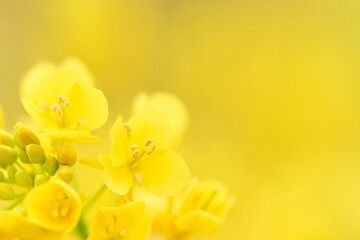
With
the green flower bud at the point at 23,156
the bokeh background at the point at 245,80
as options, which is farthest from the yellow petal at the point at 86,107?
the bokeh background at the point at 245,80

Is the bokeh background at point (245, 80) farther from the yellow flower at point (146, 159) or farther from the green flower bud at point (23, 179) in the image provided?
the green flower bud at point (23, 179)

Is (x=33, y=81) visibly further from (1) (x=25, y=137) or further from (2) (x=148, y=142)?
(2) (x=148, y=142)

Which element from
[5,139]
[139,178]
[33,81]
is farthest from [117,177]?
[33,81]

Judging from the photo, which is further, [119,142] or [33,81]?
[33,81]

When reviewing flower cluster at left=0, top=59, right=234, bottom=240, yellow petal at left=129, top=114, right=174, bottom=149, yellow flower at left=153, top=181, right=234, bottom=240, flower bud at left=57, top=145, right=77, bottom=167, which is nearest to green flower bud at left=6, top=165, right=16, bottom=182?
flower cluster at left=0, top=59, right=234, bottom=240

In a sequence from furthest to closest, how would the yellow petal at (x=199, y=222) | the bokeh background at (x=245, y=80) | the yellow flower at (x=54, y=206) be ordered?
the bokeh background at (x=245, y=80)
the yellow petal at (x=199, y=222)
the yellow flower at (x=54, y=206)

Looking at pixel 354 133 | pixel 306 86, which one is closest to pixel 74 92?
pixel 354 133

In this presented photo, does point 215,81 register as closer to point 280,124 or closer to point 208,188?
point 280,124
